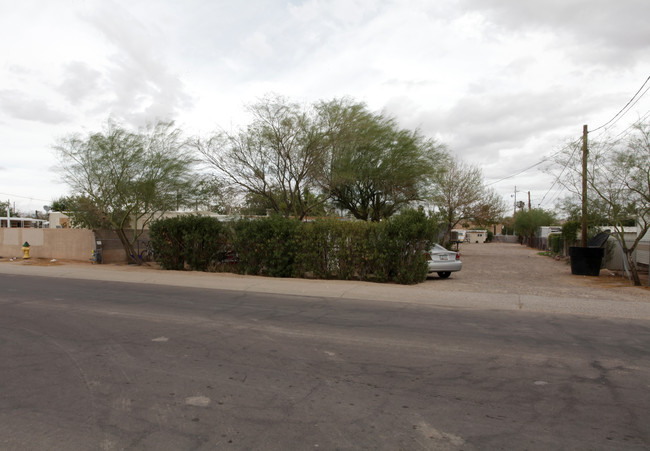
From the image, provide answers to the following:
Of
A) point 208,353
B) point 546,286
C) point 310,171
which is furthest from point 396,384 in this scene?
point 310,171

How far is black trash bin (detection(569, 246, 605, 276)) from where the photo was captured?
1758 cm

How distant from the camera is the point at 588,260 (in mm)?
17719

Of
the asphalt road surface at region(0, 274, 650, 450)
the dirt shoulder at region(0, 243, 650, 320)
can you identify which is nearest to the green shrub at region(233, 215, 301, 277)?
the dirt shoulder at region(0, 243, 650, 320)

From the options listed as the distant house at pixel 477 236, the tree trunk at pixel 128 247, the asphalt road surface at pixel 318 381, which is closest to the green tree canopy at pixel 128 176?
the tree trunk at pixel 128 247

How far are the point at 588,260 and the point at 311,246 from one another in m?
10.8

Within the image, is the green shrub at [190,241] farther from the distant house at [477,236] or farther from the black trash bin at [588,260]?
the distant house at [477,236]

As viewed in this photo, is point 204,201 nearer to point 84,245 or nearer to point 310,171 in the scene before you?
point 310,171

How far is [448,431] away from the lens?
398 cm

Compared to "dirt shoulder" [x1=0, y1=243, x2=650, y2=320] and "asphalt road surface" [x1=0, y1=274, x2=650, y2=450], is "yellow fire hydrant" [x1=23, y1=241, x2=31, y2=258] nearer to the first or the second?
"dirt shoulder" [x1=0, y1=243, x2=650, y2=320]

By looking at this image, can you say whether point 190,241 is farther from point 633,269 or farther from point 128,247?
point 633,269

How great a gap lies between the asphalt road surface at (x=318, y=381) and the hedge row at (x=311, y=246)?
4906 millimetres

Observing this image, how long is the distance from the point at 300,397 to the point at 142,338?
11.3ft

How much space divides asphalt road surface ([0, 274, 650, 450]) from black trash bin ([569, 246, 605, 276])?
9833 mm

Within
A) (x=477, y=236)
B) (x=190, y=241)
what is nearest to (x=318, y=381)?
(x=190, y=241)
